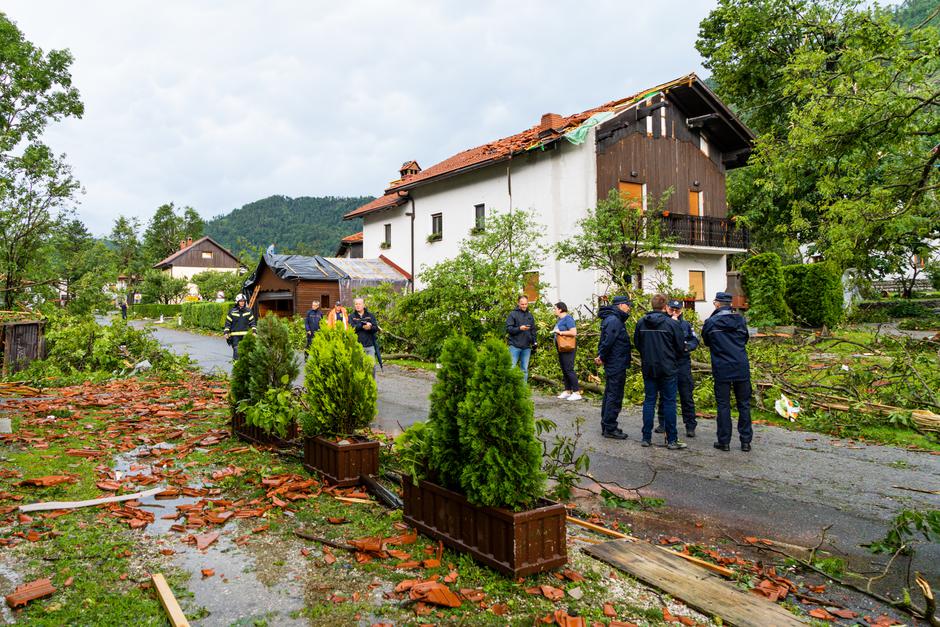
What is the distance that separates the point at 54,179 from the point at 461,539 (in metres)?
19.4

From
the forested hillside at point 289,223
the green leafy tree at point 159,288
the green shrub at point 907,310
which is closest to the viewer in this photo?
the green shrub at point 907,310

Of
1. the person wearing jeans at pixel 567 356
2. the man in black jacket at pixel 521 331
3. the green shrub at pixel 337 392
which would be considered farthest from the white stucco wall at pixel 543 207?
the green shrub at pixel 337 392

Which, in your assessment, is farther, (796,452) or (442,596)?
(796,452)

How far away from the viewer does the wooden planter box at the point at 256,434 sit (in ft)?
22.6

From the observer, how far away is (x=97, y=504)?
4914 millimetres

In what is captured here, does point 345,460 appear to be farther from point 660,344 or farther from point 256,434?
point 660,344

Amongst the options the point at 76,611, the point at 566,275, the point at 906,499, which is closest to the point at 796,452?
the point at 906,499

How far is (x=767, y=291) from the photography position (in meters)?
23.3

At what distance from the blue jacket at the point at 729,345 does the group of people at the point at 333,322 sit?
553 centimetres

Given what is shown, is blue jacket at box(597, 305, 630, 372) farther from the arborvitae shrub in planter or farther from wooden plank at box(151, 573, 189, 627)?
wooden plank at box(151, 573, 189, 627)

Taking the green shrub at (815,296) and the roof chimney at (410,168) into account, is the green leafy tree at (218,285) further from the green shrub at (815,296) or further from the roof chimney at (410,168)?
the green shrub at (815,296)

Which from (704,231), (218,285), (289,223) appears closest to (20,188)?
(704,231)

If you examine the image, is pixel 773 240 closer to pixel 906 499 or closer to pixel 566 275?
pixel 566 275

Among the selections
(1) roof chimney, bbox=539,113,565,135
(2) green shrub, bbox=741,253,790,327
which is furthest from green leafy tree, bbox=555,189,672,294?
(2) green shrub, bbox=741,253,790,327
